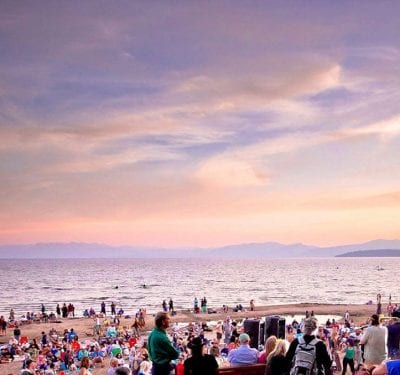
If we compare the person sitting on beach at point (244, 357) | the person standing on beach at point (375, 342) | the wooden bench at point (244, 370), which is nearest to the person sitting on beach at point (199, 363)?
the wooden bench at point (244, 370)

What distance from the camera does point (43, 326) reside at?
45.3m

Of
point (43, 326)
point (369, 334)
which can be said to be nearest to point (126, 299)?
point (43, 326)

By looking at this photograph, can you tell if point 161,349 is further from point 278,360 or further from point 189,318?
point 189,318

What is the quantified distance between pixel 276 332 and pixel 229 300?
6839cm

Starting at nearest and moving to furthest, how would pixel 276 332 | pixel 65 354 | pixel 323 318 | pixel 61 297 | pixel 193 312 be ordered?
pixel 276 332, pixel 65 354, pixel 323 318, pixel 193 312, pixel 61 297

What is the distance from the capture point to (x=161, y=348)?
7.55m

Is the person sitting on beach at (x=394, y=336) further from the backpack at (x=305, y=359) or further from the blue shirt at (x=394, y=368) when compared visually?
the blue shirt at (x=394, y=368)

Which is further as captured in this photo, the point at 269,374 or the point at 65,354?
the point at 65,354

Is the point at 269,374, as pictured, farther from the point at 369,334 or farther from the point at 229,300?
the point at 229,300

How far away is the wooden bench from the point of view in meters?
8.14

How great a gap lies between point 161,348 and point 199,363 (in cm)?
69

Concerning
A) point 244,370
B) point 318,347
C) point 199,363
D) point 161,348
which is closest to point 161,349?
point 161,348

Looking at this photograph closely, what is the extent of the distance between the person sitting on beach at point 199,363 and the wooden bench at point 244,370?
1.01 meters

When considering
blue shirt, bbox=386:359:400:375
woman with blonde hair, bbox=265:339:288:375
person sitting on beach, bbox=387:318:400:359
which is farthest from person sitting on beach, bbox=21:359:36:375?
blue shirt, bbox=386:359:400:375
